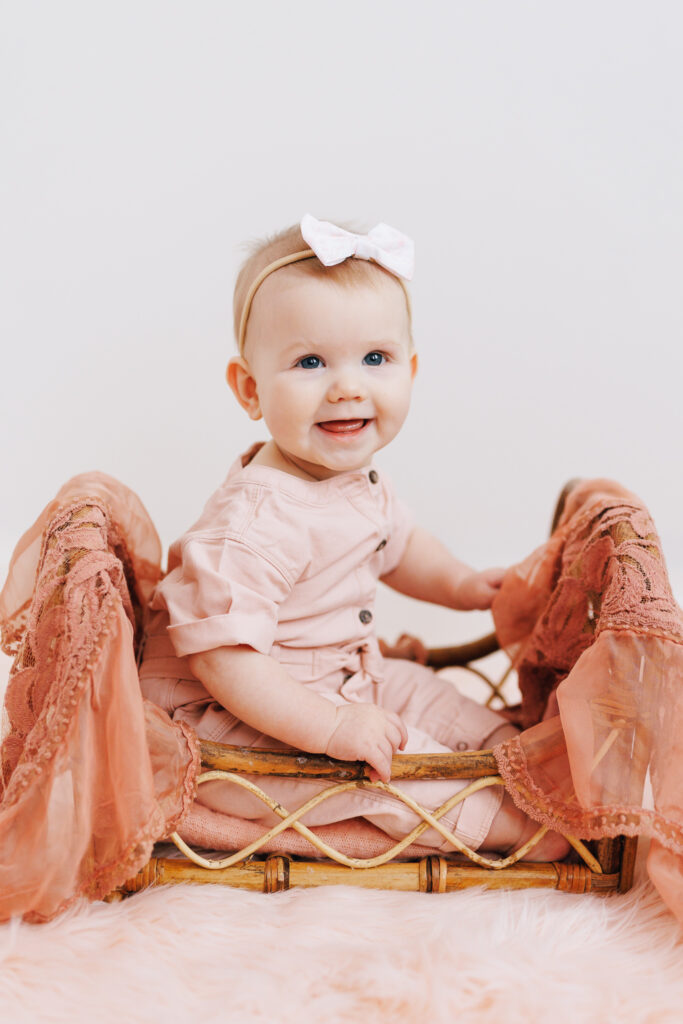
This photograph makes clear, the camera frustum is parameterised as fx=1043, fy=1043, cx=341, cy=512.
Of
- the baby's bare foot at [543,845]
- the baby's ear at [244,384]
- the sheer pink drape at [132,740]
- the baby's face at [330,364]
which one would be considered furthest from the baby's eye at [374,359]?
the baby's bare foot at [543,845]

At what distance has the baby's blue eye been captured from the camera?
1.05m

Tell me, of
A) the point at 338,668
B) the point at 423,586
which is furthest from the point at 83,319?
the point at 338,668

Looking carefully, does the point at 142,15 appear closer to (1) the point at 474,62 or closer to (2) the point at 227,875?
(1) the point at 474,62

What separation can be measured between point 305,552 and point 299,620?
95mm

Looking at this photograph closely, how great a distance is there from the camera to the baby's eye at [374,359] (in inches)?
42.3

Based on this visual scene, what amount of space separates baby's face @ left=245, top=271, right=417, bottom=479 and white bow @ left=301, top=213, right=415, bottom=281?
2 centimetres

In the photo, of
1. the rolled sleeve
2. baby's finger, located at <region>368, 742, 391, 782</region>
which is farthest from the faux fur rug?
the rolled sleeve

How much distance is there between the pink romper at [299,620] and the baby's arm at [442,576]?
0.39 feet

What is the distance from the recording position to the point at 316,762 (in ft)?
3.27

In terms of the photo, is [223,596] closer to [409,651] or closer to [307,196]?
[409,651]

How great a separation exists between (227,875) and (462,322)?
1209 millimetres

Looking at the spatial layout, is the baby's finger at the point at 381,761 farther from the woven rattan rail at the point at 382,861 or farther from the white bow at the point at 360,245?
the white bow at the point at 360,245

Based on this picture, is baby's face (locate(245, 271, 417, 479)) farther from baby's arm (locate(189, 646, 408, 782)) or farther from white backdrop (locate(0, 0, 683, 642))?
white backdrop (locate(0, 0, 683, 642))

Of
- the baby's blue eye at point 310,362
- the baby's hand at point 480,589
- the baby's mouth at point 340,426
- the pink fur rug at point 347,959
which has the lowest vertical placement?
the pink fur rug at point 347,959
